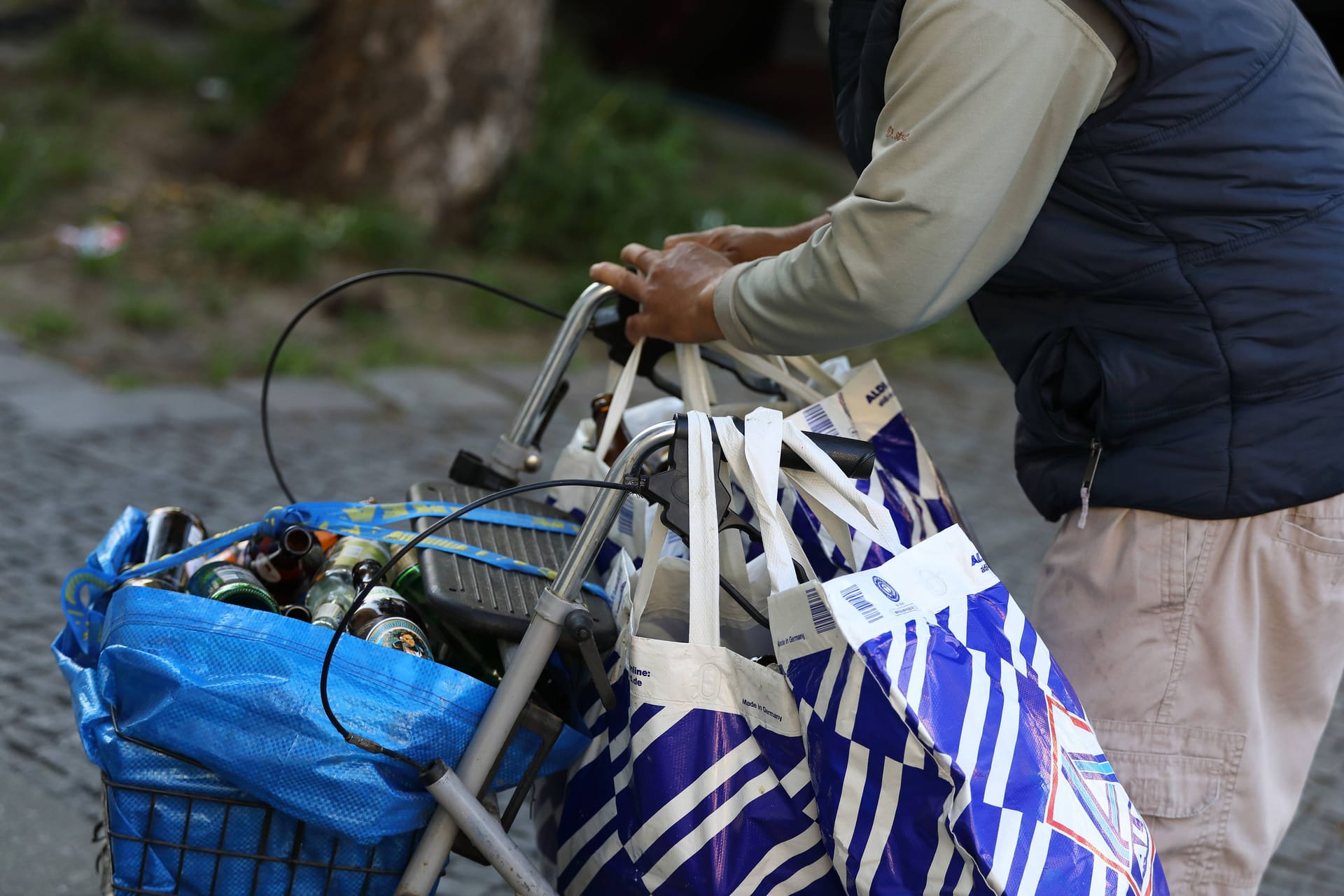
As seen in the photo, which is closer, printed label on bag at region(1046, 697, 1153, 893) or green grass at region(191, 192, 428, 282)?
printed label on bag at region(1046, 697, 1153, 893)

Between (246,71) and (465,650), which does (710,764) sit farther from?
(246,71)

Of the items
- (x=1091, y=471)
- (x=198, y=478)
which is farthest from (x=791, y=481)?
(x=198, y=478)

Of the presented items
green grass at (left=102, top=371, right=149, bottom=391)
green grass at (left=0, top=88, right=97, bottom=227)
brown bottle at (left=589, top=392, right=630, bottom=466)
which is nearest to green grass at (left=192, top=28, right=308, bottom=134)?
green grass at (left=0, top=88, right=97, bottom=227)

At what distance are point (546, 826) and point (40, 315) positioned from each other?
4.06 metres

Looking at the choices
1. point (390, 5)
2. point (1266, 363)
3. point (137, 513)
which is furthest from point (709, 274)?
point (390, 5)

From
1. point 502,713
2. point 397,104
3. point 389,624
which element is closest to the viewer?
point 502,713

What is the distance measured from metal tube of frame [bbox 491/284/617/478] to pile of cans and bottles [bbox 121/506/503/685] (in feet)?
0.85

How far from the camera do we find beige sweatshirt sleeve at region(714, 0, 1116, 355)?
1393mm

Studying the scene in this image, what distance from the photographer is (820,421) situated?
1.90 meters

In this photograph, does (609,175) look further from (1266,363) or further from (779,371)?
(1266,363)

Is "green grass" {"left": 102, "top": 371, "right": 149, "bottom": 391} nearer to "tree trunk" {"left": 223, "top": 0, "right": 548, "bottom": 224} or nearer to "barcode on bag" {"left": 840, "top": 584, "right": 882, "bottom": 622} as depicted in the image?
"tree trunk" {"left": 223, "top": 0, "right": 548, "bottom": 224}

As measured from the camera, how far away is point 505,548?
5.64 ft

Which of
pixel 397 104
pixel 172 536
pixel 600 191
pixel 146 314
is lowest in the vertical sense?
pixel 146 314

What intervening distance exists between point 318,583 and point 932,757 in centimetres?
85
